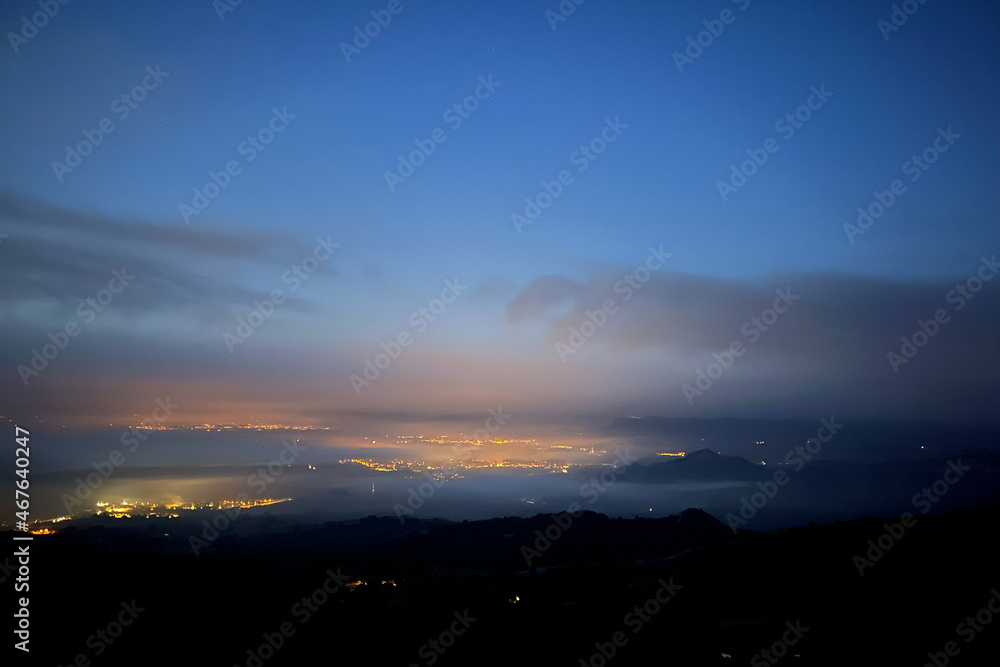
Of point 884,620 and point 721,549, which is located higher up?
point 721,549

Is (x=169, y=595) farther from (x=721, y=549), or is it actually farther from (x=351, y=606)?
(x=721, y=549)

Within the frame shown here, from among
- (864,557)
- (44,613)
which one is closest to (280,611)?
(44,613)

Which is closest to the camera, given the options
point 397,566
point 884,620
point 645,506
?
point 884,620

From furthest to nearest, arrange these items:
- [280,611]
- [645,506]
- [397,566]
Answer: [645,506] < [397,566] < [280,611]

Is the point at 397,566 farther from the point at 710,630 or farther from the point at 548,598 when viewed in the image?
the point at 710,630

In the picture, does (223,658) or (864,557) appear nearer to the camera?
(223,658)

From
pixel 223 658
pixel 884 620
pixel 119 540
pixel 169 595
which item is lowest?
pixel 884 620
